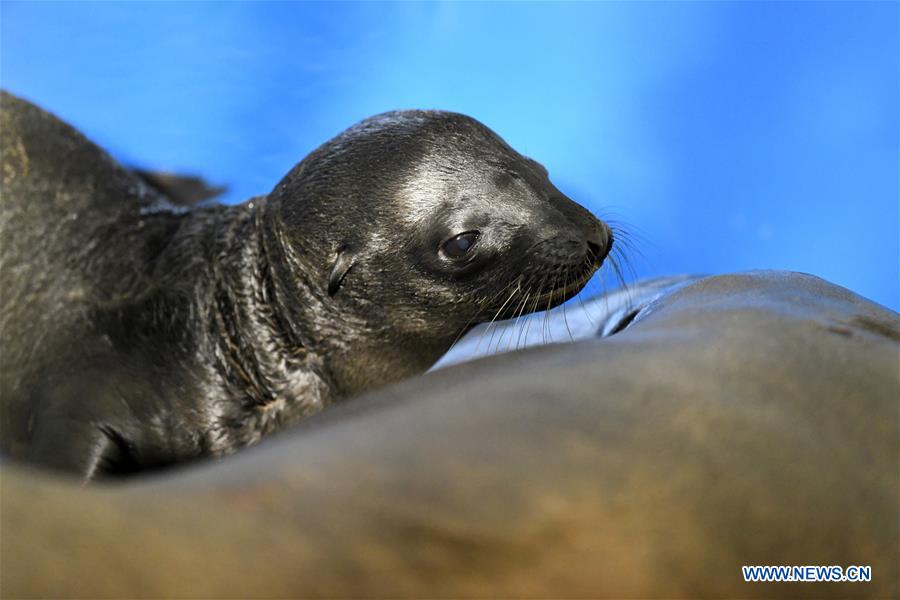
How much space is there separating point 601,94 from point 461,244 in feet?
6.04

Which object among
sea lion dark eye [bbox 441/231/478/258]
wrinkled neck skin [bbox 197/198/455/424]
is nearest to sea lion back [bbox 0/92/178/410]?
wrinkled neck skin [bbox 197/198/455/424]

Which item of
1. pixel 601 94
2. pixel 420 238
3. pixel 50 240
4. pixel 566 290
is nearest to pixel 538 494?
pixel 566 290

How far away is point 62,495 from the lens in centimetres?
67

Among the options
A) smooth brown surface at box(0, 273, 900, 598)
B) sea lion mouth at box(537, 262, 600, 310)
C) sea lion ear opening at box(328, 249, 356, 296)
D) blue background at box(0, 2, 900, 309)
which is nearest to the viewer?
smooth brown surface at box(0, 273, 900, 598)

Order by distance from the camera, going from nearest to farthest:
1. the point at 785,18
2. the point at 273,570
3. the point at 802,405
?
the point at 273,570, the point at 802,405, the point at 785,18

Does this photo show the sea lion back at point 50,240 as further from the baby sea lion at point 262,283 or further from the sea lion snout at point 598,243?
the sea lion snout at point 598,243

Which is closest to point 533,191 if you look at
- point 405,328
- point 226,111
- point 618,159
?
point 405,328

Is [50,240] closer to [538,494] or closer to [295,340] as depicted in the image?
[295,340]

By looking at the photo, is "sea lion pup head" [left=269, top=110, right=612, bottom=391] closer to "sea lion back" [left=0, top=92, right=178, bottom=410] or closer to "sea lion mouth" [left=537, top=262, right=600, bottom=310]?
"sea lion mouth" [left=537, top=262, right=600, bottom=310]

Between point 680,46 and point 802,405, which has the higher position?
point 680,46

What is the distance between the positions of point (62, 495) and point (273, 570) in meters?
0.16

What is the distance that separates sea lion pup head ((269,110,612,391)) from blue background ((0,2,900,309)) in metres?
1.36

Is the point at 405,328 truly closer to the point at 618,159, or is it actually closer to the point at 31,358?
the point at 31,358

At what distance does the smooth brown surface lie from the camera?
66 cm
